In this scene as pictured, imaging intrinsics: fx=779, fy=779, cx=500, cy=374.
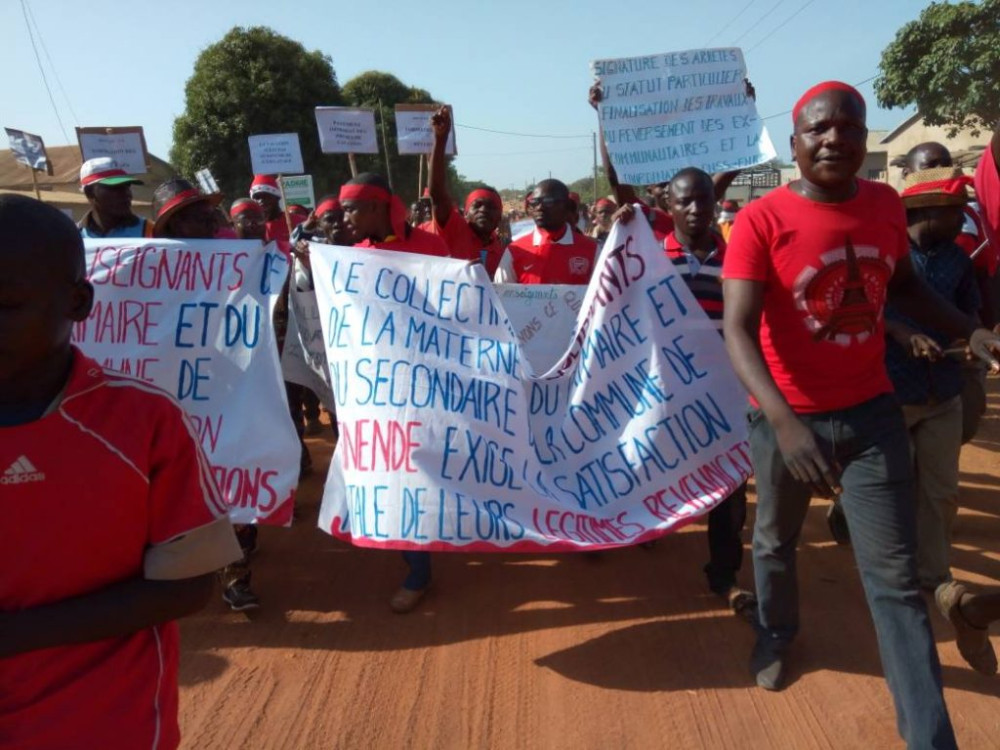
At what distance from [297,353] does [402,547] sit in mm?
1744

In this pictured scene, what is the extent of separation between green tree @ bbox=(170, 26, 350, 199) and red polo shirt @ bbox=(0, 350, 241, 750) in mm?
27906

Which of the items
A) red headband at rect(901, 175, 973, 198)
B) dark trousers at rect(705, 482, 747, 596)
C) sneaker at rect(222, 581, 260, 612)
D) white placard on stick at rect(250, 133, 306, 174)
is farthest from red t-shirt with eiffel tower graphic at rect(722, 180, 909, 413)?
white placard on stick at rect(250, 133, 306, 174)

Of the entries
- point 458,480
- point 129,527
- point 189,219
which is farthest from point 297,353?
point 129,527

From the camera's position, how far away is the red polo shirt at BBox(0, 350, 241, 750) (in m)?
1.31

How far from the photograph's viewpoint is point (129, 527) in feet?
4.60

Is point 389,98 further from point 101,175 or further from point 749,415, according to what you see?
point 749,415

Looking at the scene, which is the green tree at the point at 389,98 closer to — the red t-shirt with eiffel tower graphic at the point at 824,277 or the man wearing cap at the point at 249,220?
the man wearing cap at the point at 249,220

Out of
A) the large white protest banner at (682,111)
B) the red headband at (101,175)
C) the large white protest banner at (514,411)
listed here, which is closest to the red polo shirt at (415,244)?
the large white protest banner at (514,411)

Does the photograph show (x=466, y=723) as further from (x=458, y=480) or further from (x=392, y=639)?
(x=458, y=480)

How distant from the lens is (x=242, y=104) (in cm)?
2752

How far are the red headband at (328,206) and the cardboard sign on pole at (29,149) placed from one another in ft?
14.3

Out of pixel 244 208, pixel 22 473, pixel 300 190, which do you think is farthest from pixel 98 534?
pixel 300 190

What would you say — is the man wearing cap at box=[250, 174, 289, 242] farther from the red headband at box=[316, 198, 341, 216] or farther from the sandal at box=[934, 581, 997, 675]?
the sandal at box=[934, 581, 997, 675]

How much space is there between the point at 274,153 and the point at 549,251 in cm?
568
